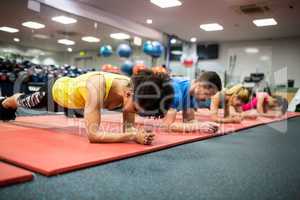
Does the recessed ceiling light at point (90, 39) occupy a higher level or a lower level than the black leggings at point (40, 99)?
higher

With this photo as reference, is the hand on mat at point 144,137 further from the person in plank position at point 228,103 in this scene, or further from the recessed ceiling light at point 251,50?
the recessed ceiling light at point 251,50

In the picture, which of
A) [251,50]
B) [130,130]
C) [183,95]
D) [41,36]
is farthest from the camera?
[251,50]

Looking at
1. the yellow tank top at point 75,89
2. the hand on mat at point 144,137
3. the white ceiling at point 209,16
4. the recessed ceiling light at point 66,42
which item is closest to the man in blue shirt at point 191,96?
the hand on mat at point 144,137

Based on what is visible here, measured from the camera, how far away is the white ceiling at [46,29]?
253 inches

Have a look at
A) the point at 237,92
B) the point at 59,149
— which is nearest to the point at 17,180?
the point at 59,149

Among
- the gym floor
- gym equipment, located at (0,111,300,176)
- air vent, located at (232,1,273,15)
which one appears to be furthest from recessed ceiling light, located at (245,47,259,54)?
the gym floor

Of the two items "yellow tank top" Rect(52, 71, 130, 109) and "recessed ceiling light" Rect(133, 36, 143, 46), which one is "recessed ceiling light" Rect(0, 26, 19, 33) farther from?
"yellow tank top" Rect(52, 71, 130, 109)

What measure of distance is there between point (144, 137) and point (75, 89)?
599 millimetres

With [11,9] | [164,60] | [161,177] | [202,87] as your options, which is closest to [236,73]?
[164,60]

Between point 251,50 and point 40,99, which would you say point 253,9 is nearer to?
point 251,50

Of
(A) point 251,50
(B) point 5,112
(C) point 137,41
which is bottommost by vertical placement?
(B) point 5,112

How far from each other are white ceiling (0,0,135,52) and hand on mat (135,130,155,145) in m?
5.42

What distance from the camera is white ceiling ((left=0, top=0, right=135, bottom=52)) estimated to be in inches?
253

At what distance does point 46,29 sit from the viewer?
26.3 ft
